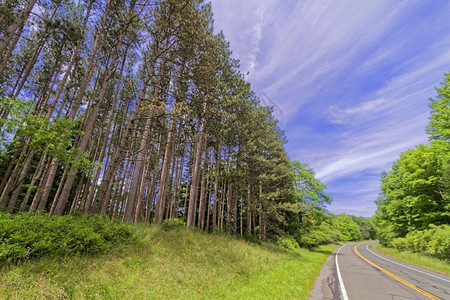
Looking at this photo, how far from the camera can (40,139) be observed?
21.3ft

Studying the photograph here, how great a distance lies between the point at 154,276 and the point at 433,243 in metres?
23.7

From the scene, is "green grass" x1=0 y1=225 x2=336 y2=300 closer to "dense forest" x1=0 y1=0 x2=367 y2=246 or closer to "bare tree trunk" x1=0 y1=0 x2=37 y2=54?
"dense forest" x1=0 y1=0 x2=367 y2=246

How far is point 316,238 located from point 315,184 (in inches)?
328

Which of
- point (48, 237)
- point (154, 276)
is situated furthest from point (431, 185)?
point (48, 237)

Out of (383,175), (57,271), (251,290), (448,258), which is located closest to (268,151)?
(251,290)

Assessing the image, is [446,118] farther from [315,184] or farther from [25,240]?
[25,240]

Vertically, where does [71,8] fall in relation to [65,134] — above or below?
above

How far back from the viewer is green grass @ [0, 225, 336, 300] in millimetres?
3887

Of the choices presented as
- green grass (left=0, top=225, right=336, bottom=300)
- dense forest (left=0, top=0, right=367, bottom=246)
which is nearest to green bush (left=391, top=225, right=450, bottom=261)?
dense forest (left=0, top=0, right=367, bottom=246)

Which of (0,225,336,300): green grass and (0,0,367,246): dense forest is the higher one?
(0,0,367,246): dense forest

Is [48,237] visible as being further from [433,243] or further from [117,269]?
[433,243]

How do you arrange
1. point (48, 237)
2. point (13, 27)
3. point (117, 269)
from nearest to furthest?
point (48, 237)
point (117, 269)
point (13, 27)

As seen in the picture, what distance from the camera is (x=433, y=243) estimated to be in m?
16.5

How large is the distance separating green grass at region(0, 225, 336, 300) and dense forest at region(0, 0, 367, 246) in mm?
2944
